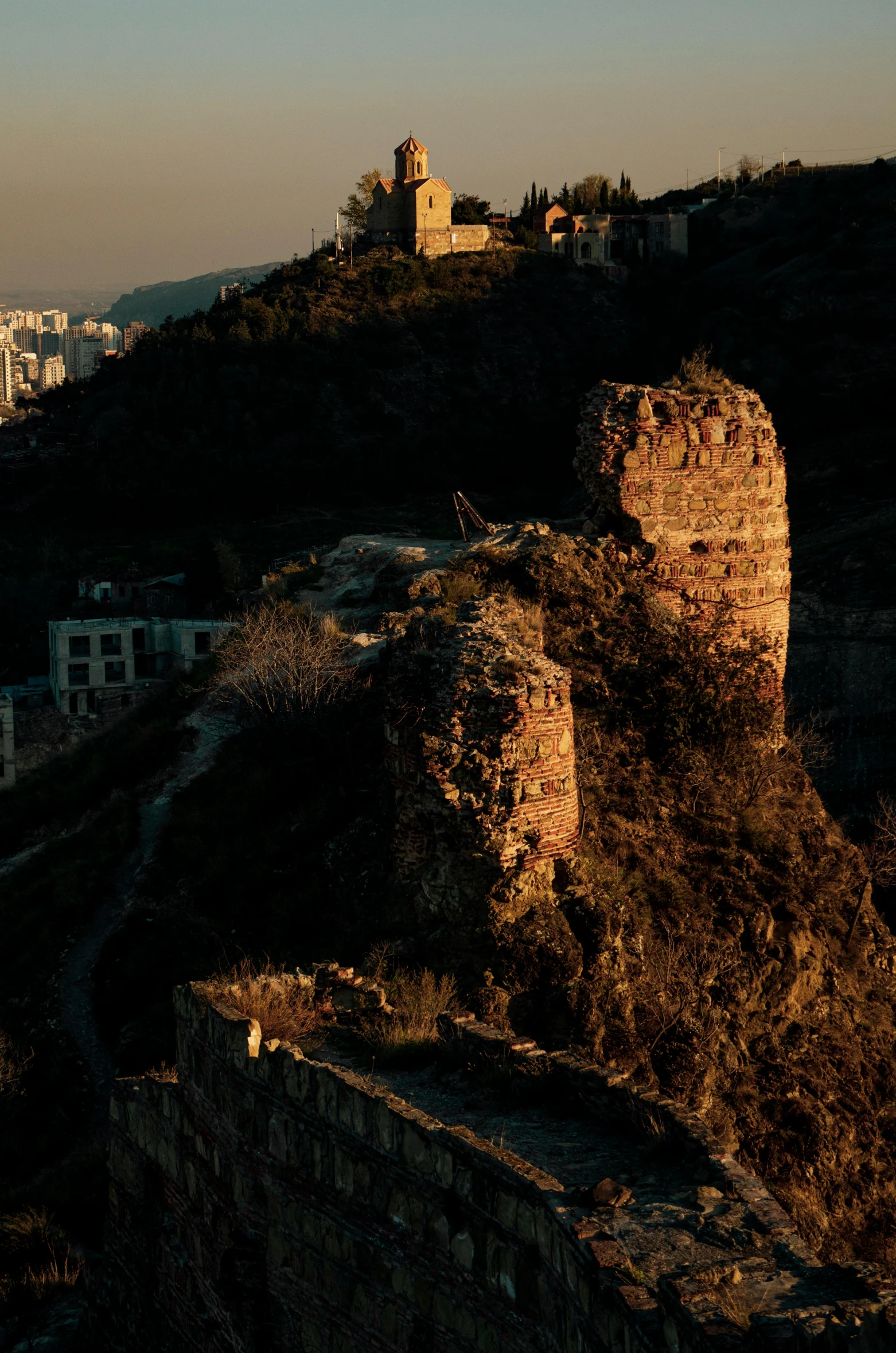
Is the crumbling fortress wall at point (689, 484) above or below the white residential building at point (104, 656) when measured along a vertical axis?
above

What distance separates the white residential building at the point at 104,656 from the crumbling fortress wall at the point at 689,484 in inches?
1249

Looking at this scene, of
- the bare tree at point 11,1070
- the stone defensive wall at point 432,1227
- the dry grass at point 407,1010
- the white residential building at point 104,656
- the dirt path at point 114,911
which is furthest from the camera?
the white residential building at point 104,656

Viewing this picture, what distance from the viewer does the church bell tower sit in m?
88.2

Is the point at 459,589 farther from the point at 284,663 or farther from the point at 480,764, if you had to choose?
the point at 480,764

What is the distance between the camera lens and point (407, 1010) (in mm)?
7715

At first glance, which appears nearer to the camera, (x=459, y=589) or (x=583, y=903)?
→ (x=583, y=903)

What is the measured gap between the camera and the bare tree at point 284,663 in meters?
12.9

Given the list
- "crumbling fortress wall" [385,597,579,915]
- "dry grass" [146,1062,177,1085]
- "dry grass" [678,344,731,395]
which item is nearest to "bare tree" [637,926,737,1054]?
"crumbling fortress wall" [385,597,579,915]

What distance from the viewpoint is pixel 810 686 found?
36438mm

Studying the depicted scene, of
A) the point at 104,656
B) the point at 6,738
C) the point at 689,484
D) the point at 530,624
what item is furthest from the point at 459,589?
the point at 104,656

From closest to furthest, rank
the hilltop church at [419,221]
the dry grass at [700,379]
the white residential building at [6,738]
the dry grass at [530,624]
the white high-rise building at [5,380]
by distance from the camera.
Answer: the dry grass at [530,624]
the dry grass at [700,379]
the white residential building at [6,738]
the hilltop church at [419,221]
the white high-rise building at [5,380]

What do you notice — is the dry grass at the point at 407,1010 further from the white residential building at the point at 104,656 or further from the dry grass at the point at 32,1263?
the white residential building at the point at 104,656

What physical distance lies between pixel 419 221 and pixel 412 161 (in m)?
7.52

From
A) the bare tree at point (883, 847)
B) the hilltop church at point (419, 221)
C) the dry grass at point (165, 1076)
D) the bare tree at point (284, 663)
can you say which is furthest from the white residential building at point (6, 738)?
the hilltop church at point (419, 221)
